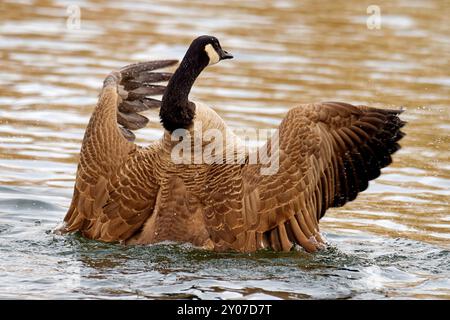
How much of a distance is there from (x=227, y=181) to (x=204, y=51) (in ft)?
4.64

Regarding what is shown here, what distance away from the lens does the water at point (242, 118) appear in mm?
9219

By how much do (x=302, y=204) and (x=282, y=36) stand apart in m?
12.2

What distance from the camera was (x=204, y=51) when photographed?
34.3 ft

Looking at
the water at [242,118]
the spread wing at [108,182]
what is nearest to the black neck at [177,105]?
the spread wing at [108,182]

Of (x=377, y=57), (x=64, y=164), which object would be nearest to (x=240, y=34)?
(x=377, y=57)

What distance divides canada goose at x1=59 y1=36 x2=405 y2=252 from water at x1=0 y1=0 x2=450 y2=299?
238 millimetres

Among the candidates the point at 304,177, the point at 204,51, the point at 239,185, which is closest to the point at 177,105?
the point at 204,51

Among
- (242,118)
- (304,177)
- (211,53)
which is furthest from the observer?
(242,118)

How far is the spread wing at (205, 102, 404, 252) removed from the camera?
982cm

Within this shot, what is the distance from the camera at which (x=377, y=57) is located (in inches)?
799

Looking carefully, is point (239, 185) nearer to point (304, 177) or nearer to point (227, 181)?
point (227, 181)

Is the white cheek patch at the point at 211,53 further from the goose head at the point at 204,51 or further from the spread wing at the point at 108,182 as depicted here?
the spread wing at the point at 108,182

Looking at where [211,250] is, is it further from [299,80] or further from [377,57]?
[377,57]
